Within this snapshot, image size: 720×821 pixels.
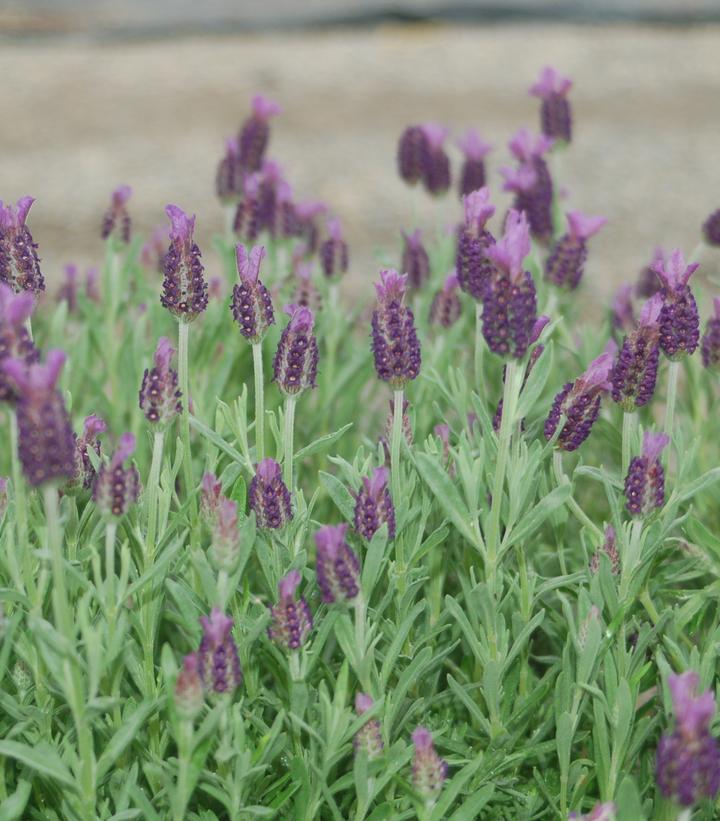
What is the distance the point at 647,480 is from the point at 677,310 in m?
0.32

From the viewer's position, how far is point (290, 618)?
1.90m

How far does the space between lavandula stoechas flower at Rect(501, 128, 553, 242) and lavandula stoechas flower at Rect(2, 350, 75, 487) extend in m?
1.66

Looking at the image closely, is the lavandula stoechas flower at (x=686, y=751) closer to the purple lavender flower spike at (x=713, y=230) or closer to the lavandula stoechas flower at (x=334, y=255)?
the purple lavender flower spike at (x=713, y=230)

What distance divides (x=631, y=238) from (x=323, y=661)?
3.85 m

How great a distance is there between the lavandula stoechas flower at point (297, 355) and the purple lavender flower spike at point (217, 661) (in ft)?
1.54

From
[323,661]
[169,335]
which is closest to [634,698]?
[323,661]

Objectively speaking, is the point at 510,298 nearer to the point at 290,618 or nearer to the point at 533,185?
the point at 290,618

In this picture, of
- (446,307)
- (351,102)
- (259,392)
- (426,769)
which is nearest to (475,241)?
(259,392)

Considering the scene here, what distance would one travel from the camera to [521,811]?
2193 millimetres

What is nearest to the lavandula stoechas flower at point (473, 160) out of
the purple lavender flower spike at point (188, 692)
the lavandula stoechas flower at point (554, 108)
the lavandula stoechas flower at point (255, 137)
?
the lavandula stoechas flower at point (554, 108)

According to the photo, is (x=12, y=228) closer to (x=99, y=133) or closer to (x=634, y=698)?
(x=634, y=698)

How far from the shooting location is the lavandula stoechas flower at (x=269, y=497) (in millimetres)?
2025

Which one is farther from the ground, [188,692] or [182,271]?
[182,271]

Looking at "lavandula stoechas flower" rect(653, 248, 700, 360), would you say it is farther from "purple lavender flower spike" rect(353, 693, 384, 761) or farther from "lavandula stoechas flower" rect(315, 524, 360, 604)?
"purple lavender flower spike" rect(353, 693, 384, 761)
